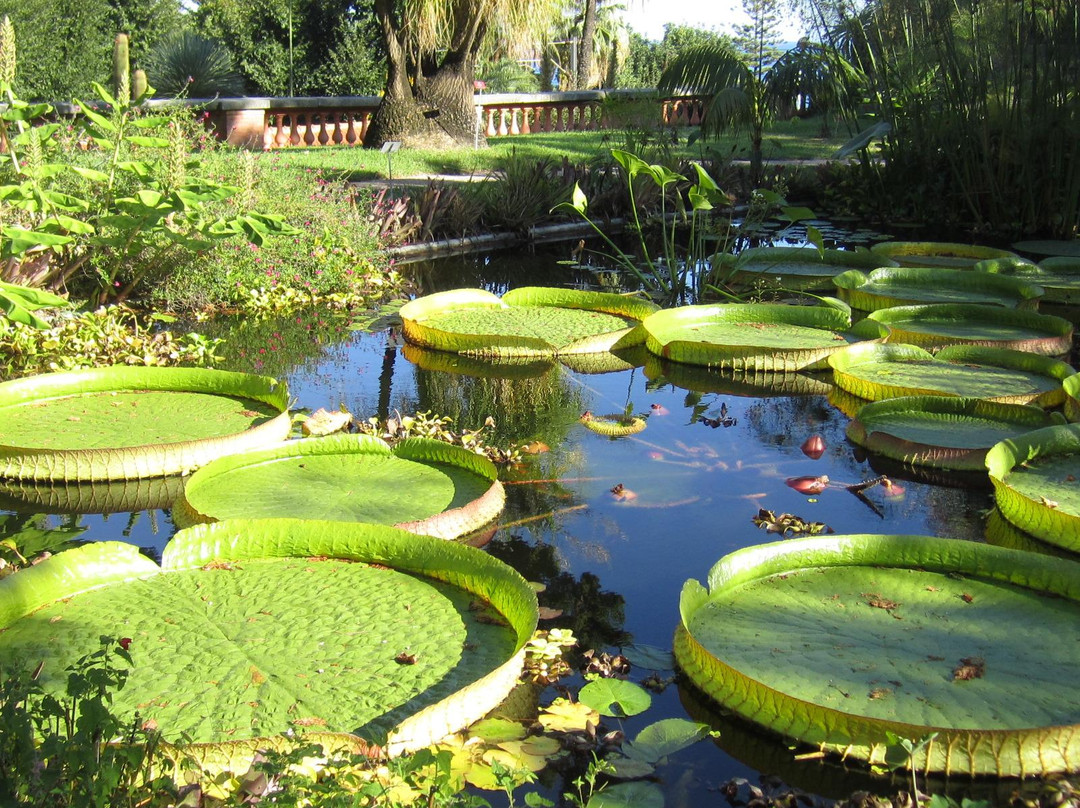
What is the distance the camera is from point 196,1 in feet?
91.7

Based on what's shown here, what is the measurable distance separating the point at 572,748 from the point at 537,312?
4447mm

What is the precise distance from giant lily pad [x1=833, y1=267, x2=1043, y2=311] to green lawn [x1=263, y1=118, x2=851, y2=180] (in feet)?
8.05

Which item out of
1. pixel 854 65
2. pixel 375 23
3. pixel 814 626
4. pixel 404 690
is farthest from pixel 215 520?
pixel 375 23

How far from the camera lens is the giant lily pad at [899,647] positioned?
2225 mm

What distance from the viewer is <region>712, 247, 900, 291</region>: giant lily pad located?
7684 mm

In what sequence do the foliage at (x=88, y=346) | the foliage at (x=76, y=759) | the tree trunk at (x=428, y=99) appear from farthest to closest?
the tree trunk at (x=428, y=99) < the foliage at (x=88, y=346) < the foliage at (x=76, y=759)

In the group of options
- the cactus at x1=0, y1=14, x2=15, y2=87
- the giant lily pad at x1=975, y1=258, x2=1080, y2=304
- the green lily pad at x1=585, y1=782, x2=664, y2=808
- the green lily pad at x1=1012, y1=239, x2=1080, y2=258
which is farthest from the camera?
the green lily pad at x1=1012, y1=239, x2=1080, y2=258

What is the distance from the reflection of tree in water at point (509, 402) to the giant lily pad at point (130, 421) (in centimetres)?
85

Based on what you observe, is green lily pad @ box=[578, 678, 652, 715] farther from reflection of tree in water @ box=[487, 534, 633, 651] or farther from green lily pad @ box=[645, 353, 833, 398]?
green lily pad @ box=[645, 353, 833, 398]

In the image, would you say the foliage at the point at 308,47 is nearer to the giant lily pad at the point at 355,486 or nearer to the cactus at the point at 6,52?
the cactus at the point at 6,52

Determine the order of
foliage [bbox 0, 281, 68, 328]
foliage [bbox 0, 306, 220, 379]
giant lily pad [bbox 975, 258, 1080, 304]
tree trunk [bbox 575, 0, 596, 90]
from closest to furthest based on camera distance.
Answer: foliage [bbox 0, 281, 68, 328], foliage [bbox 0, 306, 220, 379], giant lily pad [bbox 975, 258, 1080, 304], tree trunk [bbox 575, 0, 596, 90]

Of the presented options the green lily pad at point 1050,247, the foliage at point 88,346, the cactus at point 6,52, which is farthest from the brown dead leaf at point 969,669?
the green lily pad at point 1050,247

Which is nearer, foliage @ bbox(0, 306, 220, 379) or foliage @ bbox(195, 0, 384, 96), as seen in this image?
foliage @ bbox(0, 306, 220, 379)

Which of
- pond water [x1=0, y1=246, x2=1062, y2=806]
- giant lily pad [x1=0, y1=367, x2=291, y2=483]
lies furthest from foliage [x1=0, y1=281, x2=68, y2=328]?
pond water [x1=0, y1=246, x2=1062, y2=806]
